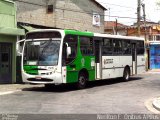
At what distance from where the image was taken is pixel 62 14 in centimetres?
3322

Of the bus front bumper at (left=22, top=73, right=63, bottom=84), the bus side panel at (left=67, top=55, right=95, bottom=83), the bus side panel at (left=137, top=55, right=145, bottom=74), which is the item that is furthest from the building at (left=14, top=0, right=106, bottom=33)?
the bus front bumper at (left=22, top=73, right=63, bottom=84)

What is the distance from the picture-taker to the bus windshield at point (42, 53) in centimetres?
1898

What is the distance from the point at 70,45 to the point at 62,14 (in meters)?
13.9

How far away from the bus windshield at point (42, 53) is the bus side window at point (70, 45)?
35 centimetres

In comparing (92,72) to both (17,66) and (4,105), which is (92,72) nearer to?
(17,66)

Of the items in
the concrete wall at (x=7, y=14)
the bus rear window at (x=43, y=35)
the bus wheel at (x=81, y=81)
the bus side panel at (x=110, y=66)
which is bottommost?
the bus wheel at (x=81, y=81)

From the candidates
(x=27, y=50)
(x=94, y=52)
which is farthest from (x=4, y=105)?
(x=94, y=52)

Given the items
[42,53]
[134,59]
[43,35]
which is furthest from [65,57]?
[134,59]

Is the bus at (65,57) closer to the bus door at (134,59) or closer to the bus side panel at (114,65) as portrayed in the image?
the bus side panel at (114,65)

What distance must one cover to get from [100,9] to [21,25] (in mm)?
14872

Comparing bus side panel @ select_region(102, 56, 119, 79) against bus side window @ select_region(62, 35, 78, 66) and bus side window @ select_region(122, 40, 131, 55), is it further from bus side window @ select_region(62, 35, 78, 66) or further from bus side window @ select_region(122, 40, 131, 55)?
bus side window @ select_region(62, 35, 78, 66)

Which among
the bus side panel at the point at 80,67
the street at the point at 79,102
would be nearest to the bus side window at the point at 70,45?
the bus side panel at the point at 80,67

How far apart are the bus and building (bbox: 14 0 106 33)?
5.92 meters

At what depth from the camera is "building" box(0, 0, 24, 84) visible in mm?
23281
